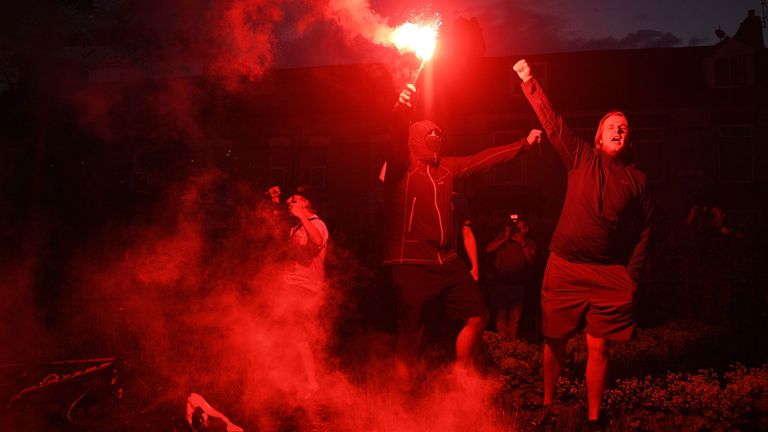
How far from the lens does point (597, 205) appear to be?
4750mm

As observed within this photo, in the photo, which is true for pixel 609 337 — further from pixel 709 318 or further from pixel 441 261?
pixel 709 318

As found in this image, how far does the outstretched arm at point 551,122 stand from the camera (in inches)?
189

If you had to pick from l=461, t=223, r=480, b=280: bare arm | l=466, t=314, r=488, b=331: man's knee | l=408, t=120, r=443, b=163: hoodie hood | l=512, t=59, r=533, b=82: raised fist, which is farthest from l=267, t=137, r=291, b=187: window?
l=512, t=59, r=533, b=82: raised fist

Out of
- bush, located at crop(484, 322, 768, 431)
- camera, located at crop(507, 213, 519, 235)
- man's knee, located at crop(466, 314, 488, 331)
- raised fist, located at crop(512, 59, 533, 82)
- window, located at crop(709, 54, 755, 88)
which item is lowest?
bush, located at crop(484, 322, 768, 431)

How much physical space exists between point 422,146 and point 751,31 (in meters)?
24.7

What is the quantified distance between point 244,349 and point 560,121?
4.14 meters

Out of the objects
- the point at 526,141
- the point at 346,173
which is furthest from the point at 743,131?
the point at 526,141

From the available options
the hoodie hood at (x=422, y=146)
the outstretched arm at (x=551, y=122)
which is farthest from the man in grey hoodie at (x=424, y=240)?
the outstretched arm at (x=551, y=122)

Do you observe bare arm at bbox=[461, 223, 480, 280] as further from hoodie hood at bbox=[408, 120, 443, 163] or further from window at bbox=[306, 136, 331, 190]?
window at bbox=[306, 136, 331, 190]

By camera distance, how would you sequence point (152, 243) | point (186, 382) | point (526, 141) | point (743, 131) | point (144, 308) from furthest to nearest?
point (743, 131)
point (152, 243)
point (144, 308)
point (186, 382)
point (526, 141)

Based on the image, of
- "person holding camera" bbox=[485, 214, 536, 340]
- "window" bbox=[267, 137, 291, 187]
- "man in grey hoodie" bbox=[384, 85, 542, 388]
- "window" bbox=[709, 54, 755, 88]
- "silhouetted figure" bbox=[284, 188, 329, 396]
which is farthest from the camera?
"window" bbox=[267, 137, 291, 187]

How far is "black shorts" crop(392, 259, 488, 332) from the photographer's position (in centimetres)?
514

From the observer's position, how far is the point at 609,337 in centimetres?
471

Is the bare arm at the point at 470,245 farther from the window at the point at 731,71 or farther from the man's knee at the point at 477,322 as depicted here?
the window at the point at 731,71
